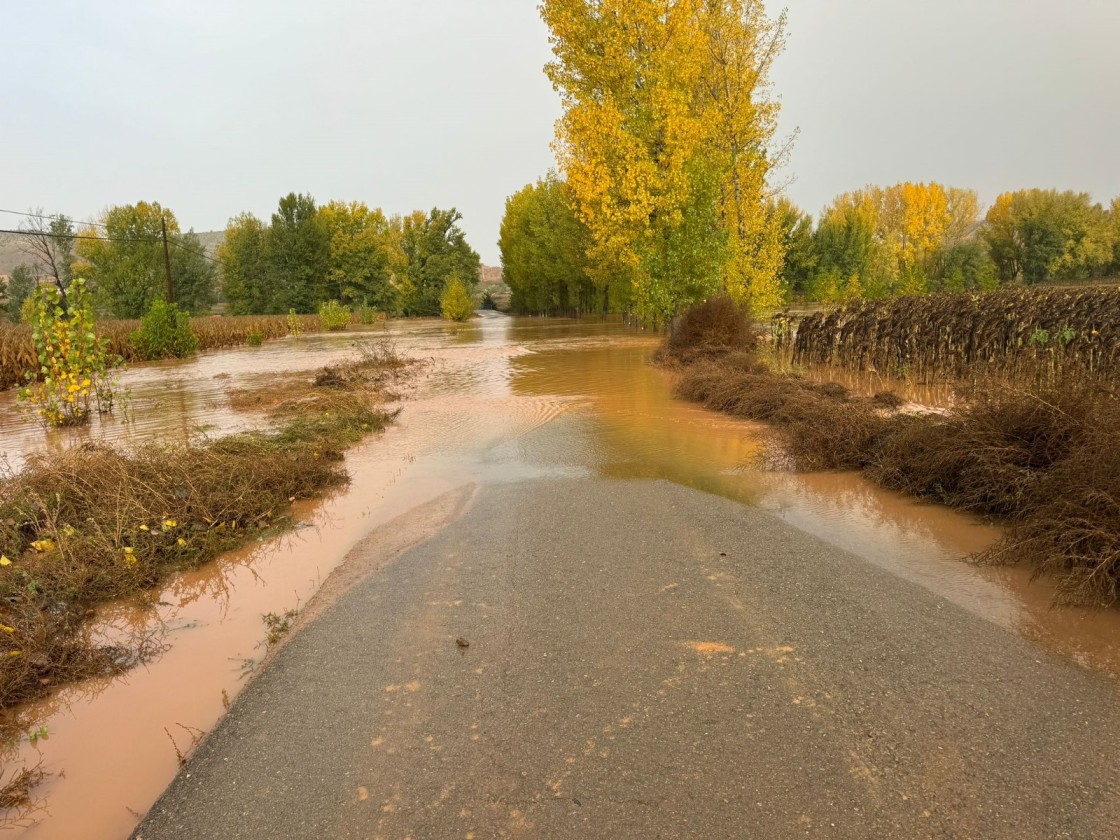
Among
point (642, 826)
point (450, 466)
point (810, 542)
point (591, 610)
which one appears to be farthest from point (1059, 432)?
point (450, 466)

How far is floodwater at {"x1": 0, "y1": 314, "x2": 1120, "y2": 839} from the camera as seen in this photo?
3314mm

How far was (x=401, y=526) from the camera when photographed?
639 centimetres

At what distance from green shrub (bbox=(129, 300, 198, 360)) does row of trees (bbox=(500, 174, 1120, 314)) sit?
26856 millimetres

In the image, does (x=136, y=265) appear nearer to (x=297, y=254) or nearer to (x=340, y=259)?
(x=297, y=254)

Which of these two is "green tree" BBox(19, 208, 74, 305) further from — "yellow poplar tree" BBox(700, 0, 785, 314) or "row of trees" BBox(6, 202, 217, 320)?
"yellow poplar tree" BBox(700, 0, 785, 314)

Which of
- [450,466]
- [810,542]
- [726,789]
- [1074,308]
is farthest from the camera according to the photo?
[1074,308]

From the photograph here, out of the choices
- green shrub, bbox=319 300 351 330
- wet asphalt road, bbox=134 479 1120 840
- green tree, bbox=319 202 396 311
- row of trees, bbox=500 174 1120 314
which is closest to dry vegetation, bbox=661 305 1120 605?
wet asphalt road, bbox=134 479 1120 840

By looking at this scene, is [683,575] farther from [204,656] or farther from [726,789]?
[204,656]

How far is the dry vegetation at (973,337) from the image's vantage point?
11.0 meters

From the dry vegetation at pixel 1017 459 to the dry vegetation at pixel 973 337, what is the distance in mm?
3891

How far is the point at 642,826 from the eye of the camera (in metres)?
2.51

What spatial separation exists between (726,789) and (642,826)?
15.7 inches

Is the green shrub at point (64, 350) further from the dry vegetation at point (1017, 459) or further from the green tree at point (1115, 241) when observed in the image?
the green tree at point (1115, 241)

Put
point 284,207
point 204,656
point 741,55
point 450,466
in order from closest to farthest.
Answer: point 204,656 < point 450,466 < point 741,55 < point 284,207
